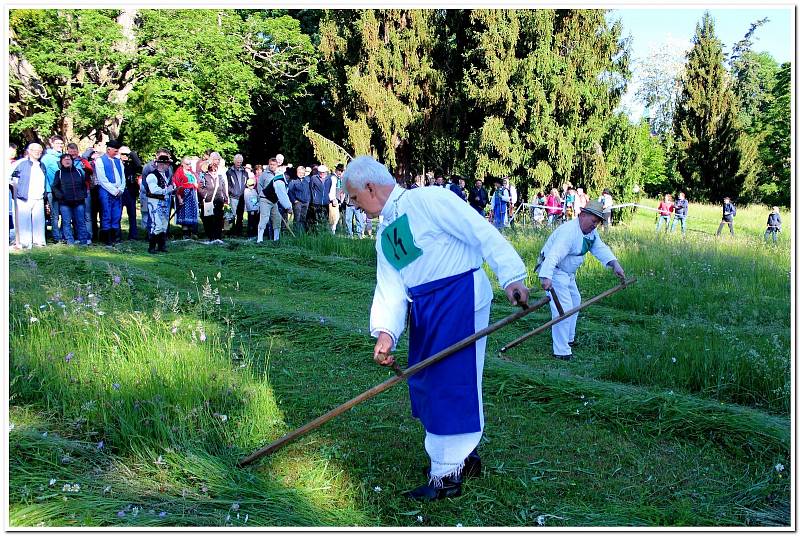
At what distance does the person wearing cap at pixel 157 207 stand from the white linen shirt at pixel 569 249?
24.1ft

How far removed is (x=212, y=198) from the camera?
14281 mm

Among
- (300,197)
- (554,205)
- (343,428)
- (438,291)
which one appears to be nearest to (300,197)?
(300,197)

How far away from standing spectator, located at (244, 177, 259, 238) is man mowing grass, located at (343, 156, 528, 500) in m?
11.5

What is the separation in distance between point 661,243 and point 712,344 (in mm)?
6926

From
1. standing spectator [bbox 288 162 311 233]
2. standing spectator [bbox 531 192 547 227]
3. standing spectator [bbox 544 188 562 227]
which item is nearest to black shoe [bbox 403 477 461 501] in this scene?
standing spectator [bbox 288 162 311 233]

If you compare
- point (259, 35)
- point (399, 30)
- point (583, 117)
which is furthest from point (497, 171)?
point (259, 35)

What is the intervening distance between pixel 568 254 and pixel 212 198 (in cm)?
862

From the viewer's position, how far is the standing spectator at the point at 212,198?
14258 mm

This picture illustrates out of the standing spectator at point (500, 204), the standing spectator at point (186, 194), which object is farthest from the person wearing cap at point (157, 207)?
the standing spectator at point (500, 204)

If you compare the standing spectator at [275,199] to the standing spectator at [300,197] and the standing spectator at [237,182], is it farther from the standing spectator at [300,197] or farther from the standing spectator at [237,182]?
the standing spectator at [300,197]

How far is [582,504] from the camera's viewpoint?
4141mm

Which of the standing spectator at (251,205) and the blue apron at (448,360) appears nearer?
the blue apron at (448,360)

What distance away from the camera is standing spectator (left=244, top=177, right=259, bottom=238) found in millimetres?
15367

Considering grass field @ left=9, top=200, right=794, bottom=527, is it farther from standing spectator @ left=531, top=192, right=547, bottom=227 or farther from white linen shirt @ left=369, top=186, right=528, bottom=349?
standing spectator @ left=531, top=192, right=547, bottom=227
